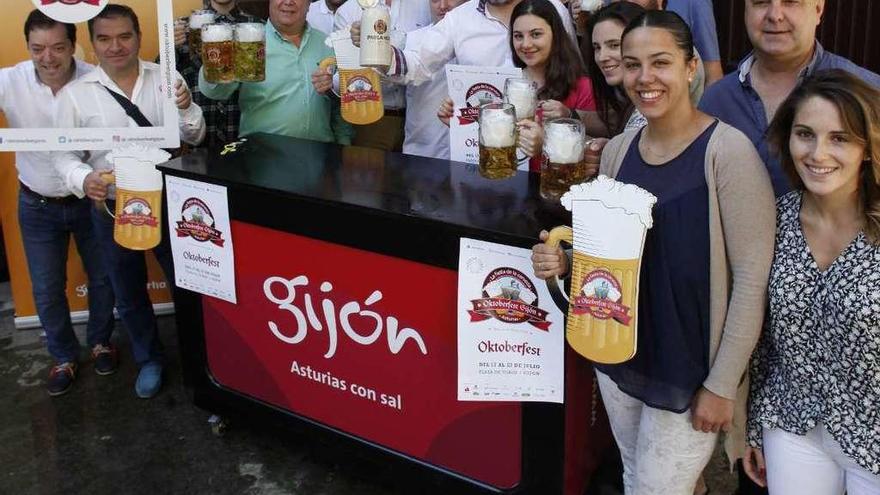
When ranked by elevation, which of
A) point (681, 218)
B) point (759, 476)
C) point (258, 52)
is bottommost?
point (759, 476)

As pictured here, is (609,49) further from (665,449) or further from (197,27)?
(197,27)

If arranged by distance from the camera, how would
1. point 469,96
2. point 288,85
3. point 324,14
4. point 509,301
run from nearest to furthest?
point 509,301 < point 469,96 < point 288,85 < point 324,14

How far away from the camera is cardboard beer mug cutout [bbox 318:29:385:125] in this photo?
3258 millimetres

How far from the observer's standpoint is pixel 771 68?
7.57 ft

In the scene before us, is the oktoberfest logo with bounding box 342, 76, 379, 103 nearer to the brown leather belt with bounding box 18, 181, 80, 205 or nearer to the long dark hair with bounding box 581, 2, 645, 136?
the long dark hair with bounding box 581, 2, 645, 136

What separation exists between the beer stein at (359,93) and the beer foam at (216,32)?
17.9 inches

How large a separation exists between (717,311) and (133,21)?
273 cm

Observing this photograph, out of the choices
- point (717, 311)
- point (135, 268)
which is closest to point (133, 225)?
point (135, 268)

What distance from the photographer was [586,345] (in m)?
2.00

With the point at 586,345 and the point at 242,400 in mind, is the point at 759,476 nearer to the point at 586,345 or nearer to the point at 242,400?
Answer: the point at 586,345

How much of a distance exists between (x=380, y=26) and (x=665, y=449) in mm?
1826

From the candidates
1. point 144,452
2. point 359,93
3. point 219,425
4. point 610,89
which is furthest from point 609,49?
point 144,452

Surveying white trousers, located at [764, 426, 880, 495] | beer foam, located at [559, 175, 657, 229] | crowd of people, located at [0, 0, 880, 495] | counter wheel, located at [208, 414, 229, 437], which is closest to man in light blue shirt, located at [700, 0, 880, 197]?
crowd of people, located at [0, 0, 880, 495]

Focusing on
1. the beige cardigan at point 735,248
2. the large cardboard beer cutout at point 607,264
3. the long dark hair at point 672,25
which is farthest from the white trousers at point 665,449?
the long dark hair at point 672,25
